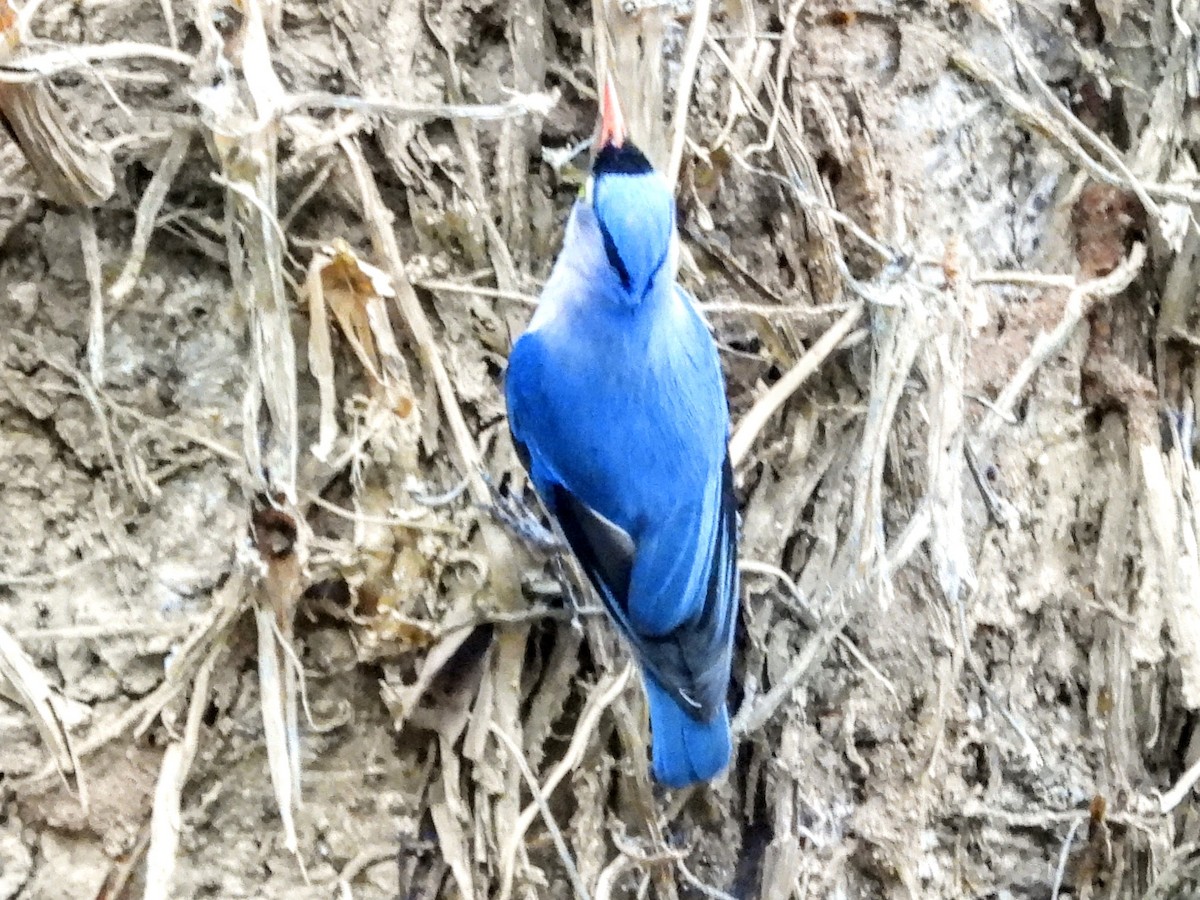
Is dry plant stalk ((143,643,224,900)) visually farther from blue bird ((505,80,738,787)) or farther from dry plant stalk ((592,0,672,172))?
Answer: dry plant stalk ((592,0,672,172))

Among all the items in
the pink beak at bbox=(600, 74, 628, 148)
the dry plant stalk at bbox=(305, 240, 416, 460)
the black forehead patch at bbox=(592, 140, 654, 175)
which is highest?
the pink beak at bbox=(600, 74, 628, 148)

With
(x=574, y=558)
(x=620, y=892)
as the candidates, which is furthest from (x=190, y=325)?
(x=620, y=892)

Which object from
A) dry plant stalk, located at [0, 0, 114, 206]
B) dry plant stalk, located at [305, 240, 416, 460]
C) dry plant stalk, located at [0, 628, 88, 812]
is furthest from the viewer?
dry plant stalk, located at [305, 240, 416, 460]

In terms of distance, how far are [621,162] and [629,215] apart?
0.25ft

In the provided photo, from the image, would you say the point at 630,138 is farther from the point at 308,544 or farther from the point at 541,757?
the point at 541,757

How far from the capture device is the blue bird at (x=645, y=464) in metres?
1.55

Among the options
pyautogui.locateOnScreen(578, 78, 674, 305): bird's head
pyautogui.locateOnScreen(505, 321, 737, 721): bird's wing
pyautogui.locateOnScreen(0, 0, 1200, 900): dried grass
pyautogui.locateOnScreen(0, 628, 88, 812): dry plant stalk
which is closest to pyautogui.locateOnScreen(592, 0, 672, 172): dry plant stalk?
pyautogui.locateOnScreen(0, 0, 1200, 900): dried grass

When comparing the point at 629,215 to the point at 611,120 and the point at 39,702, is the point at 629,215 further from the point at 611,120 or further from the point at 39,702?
the point at 39,702

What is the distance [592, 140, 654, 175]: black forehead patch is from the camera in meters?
1.48

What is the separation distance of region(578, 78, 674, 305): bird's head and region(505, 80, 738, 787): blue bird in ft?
0.05

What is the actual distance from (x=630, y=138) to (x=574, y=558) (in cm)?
60

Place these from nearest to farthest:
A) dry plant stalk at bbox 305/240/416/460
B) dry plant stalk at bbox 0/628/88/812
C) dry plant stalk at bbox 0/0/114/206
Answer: dry plant stalk at bbox 0/0/114/206 → dry plant stalk at bbox 0/628/88/812 → dry plant stalk at bbox 305/240/416/460

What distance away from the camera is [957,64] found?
1.95 metres

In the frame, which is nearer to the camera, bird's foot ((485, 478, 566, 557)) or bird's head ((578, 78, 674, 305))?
bird's head ((578, 78, 674, 305))
